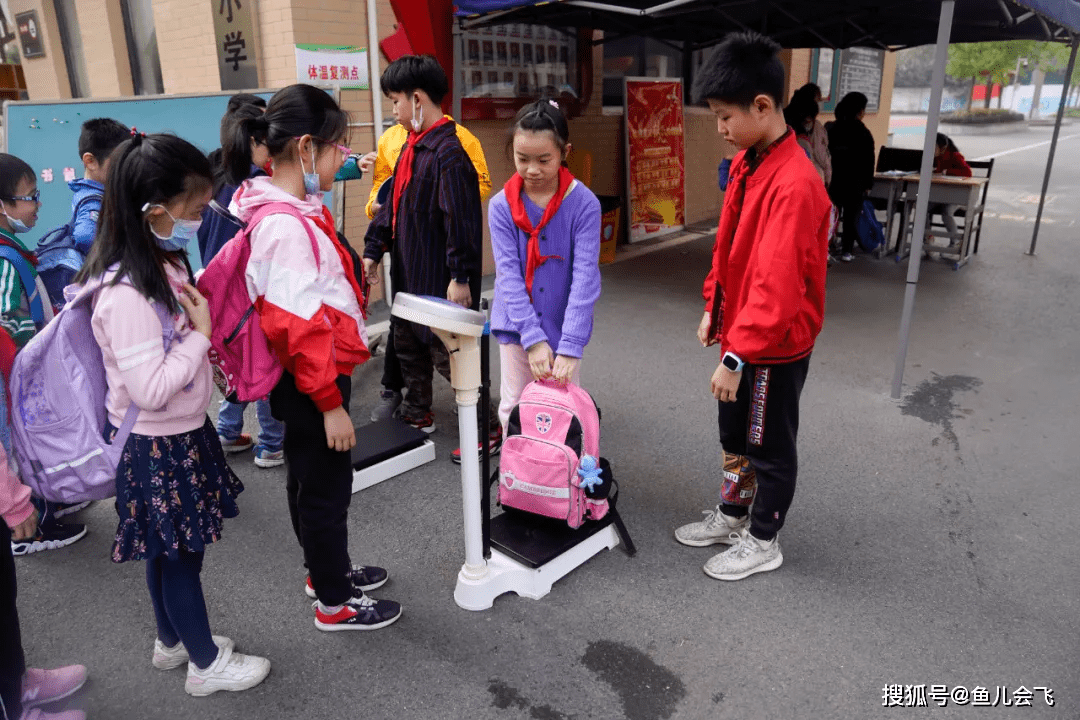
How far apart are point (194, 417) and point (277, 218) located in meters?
0.55

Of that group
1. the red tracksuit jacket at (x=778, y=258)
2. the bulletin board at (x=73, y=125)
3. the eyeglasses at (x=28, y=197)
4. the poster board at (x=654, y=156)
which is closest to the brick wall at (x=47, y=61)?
the bulletin board at (x=73, y=125)

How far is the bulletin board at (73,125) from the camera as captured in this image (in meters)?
4.47

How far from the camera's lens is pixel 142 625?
2.49 meters

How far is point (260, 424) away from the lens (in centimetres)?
368

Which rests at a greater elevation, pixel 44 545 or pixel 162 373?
pixel 162 373

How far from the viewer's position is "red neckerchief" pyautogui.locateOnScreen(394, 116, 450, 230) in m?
3.32

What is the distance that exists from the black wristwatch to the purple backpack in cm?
158

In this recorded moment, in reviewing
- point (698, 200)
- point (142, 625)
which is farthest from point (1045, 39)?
point (142, 625)

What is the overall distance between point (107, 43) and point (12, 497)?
7045 millimetres

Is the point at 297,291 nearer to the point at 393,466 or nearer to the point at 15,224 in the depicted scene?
the point at 15,224

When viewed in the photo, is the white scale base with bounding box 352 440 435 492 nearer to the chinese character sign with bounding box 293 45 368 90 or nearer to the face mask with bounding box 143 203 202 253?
the face mask with bounding box 143 203 202 253

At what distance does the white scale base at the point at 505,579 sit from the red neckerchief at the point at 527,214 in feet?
3.60

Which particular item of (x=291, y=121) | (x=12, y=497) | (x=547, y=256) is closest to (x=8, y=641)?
(x=12, y=497)

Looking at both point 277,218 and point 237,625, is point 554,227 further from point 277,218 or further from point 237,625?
point 237,625
